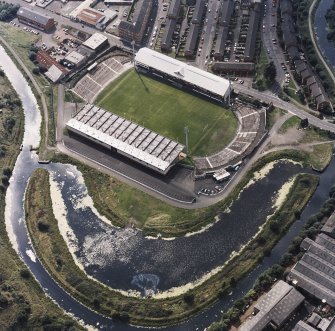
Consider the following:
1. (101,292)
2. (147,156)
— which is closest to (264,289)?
(101,292)

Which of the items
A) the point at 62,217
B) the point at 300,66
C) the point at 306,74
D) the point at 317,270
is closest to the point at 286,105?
the point at 306,74

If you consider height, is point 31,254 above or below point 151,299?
below

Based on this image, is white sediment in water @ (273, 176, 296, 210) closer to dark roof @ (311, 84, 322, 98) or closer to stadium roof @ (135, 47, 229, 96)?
dark roof @ (311, 84, 322, 98)

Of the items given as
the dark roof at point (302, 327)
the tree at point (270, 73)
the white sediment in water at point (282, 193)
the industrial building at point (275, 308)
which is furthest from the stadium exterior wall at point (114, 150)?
the dark roof at point (302, 327)

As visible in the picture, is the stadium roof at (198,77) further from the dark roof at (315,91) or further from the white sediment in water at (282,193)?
the white sediment in water at (282,193)

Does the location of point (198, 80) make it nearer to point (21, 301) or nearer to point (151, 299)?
point (151, 299)

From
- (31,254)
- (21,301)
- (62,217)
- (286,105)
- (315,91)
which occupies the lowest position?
(21,301)

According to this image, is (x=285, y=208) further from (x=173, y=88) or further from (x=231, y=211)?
(x=173, y=88)
